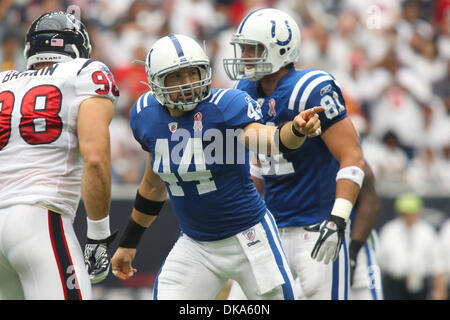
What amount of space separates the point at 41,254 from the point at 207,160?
0.99m

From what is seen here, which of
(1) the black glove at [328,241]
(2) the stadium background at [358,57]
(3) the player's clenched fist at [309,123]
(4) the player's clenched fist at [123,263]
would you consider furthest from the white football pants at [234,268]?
(2) the stadium background at [358,57]

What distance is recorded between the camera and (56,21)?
4141mm

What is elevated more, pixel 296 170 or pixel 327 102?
pixel 327 102

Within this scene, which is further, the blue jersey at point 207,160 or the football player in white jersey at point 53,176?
the blue jersey at point 207,160

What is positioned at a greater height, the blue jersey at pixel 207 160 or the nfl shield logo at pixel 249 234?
the blue jersey at pixel 207 160

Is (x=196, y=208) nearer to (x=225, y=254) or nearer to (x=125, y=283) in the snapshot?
(x=225, y=254)

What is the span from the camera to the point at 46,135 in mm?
3809

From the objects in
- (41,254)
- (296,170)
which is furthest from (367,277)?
(41,254)

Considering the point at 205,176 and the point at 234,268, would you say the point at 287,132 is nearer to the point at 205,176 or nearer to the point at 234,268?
the point at 205,176

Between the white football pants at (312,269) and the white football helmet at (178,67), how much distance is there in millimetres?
1195

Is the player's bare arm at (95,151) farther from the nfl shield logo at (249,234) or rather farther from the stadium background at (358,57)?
the stadium background at (358,57)

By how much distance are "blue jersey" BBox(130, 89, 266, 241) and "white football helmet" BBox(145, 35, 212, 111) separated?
73mm

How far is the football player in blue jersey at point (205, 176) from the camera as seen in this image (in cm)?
406
